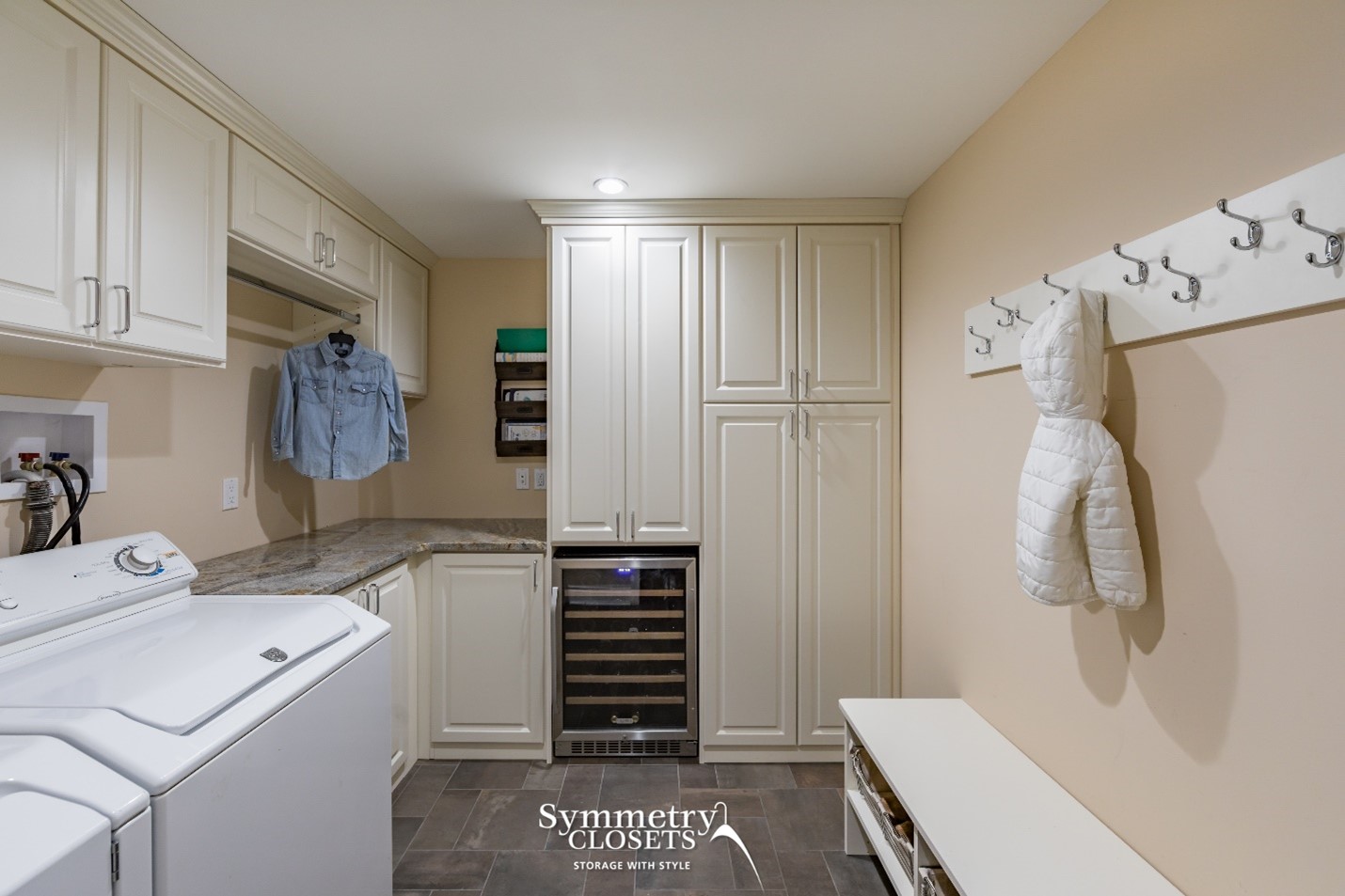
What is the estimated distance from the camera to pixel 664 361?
8.50 feet

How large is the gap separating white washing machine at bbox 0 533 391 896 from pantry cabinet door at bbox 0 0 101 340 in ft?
1.88

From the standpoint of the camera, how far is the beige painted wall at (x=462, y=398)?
3.33 m

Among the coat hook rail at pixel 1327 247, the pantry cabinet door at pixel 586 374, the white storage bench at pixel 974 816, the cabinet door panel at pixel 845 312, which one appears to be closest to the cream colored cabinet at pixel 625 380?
the pantry cabinet door at pixel 586 374

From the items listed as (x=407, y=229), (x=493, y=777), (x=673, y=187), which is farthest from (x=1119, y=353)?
(x=407, y=229)

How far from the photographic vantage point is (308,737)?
4.14ft

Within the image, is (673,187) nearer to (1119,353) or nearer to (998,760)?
(1119,353)

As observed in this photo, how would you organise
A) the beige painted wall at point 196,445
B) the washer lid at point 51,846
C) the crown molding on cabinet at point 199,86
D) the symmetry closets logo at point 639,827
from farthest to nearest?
the symmetry closets logo at point 639,827 → the beige painted wall at point 196,445 → the crown molding on cabinet at point 199,86 → the washer lid at point 51,846

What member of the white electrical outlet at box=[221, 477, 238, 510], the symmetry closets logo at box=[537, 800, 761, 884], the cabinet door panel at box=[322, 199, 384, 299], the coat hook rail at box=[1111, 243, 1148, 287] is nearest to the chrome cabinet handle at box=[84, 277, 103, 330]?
the cabinet door panel at box=[322, 199, 384, 299]

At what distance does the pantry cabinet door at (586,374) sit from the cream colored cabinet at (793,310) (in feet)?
1.29

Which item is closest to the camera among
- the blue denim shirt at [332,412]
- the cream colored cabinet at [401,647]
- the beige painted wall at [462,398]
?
the cream colored cabinet at [401,647]

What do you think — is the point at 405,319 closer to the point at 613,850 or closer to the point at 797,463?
the point at 797,463

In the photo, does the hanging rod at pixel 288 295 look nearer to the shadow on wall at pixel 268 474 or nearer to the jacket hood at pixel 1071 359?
the shadow on wall at pixel 268 474

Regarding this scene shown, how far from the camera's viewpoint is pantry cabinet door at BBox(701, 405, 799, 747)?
2605mm

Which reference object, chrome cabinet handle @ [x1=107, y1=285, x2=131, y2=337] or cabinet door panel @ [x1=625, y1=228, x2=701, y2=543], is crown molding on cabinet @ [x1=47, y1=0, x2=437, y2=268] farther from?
cabinet door panel @ [x1=625, y1=228, x2=701, y2=543]
